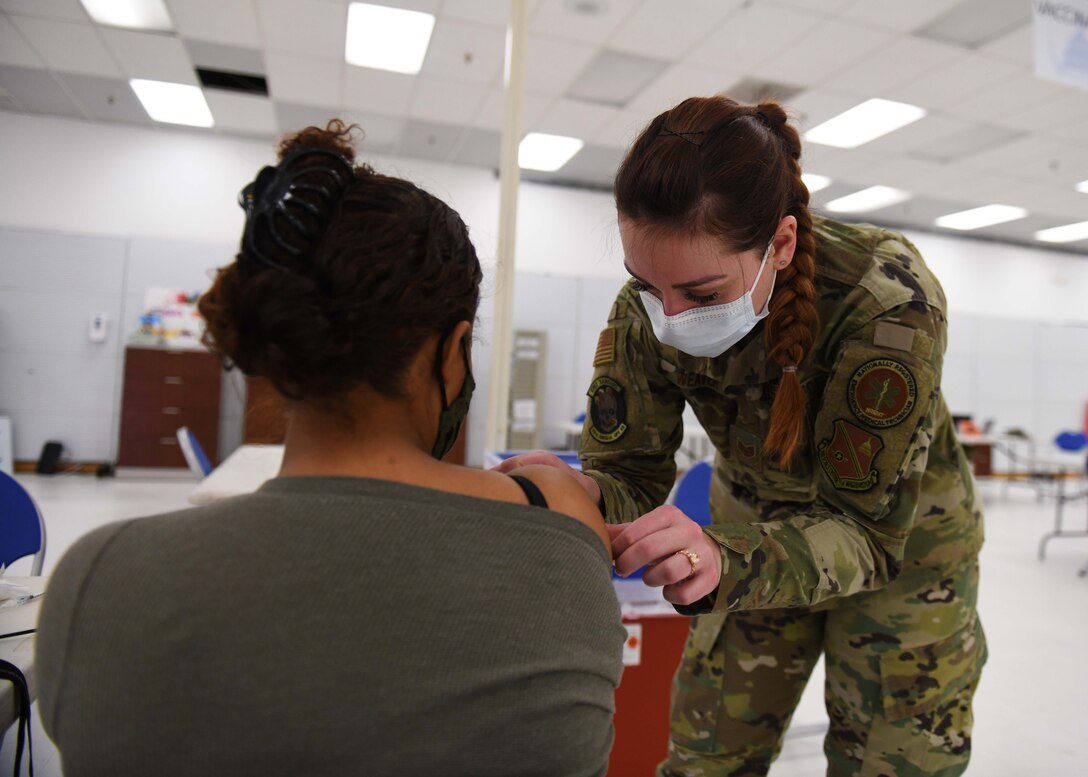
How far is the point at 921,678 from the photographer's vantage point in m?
1.12

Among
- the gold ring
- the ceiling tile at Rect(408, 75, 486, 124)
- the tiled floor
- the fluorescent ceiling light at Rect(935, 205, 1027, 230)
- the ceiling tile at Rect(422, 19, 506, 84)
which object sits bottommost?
the tiled floor

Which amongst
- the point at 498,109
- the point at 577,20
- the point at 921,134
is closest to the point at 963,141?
the point at 921,134

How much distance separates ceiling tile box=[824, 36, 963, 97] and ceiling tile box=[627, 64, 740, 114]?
0.72m

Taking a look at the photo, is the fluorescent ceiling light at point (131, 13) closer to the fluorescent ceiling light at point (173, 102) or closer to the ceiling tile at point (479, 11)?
the fluorescent ceiling light at point (173, 102)

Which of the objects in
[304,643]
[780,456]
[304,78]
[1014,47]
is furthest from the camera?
[304,78]

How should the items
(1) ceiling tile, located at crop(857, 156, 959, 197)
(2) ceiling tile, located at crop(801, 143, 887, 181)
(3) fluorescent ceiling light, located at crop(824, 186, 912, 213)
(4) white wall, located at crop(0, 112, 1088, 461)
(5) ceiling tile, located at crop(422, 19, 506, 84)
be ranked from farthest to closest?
1. (3) fluorescent ceiling light, located at crop(824, 186, 912, 213)
2. (1) ceiling tile, located at crop(857, 156, 959, 197)
3. (2) ceiling tile, located at crop(801, 143, 887, 181)
4. (4) white wall, located at crop(0, 112, 1088, 461)
5. (5) ceiling tile, located at crop(422, 19, 506, 84)

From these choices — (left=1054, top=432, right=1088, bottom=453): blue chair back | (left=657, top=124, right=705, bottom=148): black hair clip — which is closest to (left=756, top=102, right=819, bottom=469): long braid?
(left=657, top=124, right=705, bottom=148): black hair clip

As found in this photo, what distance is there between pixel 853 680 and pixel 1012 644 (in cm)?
283

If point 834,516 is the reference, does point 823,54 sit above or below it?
above

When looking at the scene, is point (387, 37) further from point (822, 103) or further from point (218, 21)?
point (822, 103)

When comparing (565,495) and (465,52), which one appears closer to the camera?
(565,495)

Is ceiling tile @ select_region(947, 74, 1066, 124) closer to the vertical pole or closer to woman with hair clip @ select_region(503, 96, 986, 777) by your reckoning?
the vertical pole

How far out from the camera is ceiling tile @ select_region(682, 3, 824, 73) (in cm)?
420

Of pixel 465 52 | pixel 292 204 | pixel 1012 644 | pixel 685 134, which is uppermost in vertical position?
pixel 465 52
